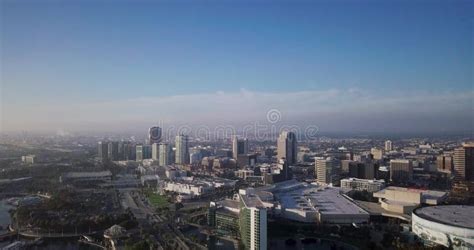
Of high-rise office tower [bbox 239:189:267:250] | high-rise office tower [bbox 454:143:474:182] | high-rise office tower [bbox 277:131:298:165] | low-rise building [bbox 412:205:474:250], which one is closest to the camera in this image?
high-rise office tower [bbox 239:189:267:250]

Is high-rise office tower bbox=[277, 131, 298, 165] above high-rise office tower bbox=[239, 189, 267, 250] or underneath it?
above

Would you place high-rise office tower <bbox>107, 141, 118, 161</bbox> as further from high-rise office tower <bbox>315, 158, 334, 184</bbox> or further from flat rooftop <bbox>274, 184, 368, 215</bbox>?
flat rooftop <bbox>274, 184, 368, 215</bbox>

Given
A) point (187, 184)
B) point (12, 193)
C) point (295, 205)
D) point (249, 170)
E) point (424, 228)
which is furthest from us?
point (249, 170)

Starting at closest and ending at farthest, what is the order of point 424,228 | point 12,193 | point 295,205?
point 424,228 → point 295,205 → point 12,193

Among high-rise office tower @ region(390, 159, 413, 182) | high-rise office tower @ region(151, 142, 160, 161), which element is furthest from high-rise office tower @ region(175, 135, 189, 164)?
high-rise office tower @ region(390, 159, 413, 182)

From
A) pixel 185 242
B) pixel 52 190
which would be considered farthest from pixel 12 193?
pixel 185 242

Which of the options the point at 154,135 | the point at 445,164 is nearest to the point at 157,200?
the point at 154,135

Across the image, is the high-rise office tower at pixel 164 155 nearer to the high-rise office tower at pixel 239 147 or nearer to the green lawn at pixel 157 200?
the high-rise office tower at pixel 239 147

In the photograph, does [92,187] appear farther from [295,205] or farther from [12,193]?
[295,205]
